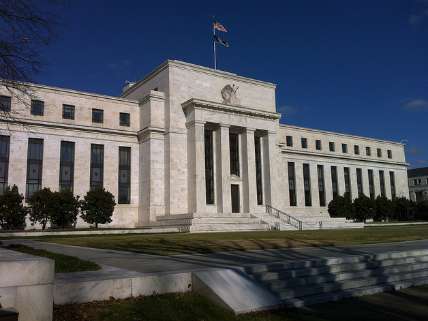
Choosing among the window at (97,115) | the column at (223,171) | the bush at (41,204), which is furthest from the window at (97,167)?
the column at (223,171)

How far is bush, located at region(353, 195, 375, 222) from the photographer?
66.4 metres

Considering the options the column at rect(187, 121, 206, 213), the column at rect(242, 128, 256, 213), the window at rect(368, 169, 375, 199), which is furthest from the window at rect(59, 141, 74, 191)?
the window at rect(368, 169, 375, 199)

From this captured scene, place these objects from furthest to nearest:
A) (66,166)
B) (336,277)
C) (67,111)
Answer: (67,111) < (66,166) < (336,277)

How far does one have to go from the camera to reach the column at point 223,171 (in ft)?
161

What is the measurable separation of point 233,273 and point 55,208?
33.8 m

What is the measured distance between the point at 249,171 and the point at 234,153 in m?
3.40

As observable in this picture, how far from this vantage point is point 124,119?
5228cm

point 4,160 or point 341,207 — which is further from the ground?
point 4,160

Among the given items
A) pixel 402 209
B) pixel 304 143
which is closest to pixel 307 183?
pixel 304 143

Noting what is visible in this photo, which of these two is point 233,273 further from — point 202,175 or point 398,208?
point 398,208

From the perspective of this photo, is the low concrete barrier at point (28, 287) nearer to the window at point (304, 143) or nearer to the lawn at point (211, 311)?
the lawn at point (211, 311)

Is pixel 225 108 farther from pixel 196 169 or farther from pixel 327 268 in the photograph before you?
pixel 327 268

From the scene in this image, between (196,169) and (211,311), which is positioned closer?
(211,311)

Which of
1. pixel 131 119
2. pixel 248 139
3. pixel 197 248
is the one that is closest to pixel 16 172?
pixel 131 119
